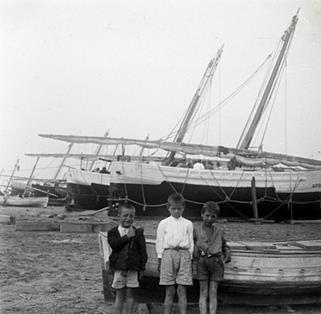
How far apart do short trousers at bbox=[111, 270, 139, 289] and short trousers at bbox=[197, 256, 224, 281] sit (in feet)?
2.42

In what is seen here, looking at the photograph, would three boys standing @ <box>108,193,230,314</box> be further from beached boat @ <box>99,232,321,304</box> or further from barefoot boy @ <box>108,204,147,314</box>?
beached boat @ <box>99,232,321,304</box>

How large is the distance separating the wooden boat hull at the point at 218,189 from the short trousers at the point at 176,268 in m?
15.4

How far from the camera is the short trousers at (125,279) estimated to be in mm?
4746

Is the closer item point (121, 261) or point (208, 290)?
point (121, 261)

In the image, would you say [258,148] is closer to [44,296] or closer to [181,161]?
[181,161]

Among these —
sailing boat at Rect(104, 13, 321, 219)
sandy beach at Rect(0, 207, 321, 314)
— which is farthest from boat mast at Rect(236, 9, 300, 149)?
sandy beach at Rect(0, 207, 321, 314)

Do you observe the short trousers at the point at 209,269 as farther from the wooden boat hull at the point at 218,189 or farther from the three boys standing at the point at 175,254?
the wooden boat hull at the point at 218,189

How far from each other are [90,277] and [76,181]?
2484cm

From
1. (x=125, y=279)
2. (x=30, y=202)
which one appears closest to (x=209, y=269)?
(x=125, y=279)

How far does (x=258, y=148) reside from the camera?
2475 centimetres

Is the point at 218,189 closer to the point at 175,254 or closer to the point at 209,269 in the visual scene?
the point at 209,269

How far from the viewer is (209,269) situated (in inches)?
193

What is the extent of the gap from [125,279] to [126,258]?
0.26 meters

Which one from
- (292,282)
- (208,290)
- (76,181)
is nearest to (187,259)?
(208,290)
